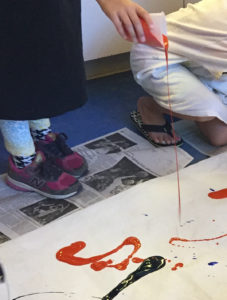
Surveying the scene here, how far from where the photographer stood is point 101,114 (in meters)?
1.05

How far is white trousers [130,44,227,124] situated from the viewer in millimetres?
847

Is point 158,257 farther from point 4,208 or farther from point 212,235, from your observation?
point 4,208

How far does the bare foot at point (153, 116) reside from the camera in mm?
906

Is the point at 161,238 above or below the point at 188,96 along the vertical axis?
below

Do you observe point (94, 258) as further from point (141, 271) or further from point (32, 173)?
point (32, 173)

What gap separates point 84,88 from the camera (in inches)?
27.9

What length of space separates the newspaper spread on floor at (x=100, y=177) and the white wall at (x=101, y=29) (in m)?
0.31

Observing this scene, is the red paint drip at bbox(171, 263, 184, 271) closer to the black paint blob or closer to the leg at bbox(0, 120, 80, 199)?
the black paint blob

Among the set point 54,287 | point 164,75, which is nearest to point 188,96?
point 164,75

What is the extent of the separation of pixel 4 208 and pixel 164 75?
0.40m

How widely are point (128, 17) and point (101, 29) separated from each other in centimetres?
63

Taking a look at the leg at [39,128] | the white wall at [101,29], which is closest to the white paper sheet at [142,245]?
the leg at [39,128]

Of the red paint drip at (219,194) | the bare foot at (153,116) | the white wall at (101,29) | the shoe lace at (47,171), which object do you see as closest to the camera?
the red paint drip at (219,194)

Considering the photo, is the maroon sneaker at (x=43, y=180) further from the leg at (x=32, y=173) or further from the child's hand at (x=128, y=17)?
the child's hand at (x=128, y=17)
